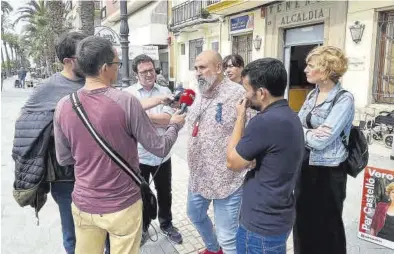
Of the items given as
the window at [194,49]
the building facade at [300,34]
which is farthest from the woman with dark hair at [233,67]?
the window at [194,49]

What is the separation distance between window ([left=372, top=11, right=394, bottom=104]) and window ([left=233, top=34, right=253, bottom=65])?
5.25 metres

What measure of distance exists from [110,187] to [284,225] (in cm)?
97

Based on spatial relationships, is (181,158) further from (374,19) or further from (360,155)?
(374,19)

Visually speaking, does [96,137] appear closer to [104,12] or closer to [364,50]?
[364,50]

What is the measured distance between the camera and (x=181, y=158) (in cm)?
643

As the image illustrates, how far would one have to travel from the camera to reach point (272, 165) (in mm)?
1693

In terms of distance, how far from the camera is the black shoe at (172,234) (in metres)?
3.17

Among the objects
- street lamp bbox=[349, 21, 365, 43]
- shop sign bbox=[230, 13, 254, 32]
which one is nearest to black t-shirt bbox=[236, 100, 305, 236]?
street lamp bbox=[349, 21, 365, 43]

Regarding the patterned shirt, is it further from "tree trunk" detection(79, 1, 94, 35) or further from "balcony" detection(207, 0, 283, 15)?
"tree trunk" detection(79, 1, 94, 35)

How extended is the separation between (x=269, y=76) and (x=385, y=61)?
703cm

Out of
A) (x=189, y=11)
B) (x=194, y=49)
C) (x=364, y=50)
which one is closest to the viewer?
(x=364, y=50)

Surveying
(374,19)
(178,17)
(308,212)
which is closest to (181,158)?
(308,212)

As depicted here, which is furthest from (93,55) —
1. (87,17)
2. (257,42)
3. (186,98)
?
(87,17)

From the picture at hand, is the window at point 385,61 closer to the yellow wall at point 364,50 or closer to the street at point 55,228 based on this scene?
the yellow wall at point 364,50
